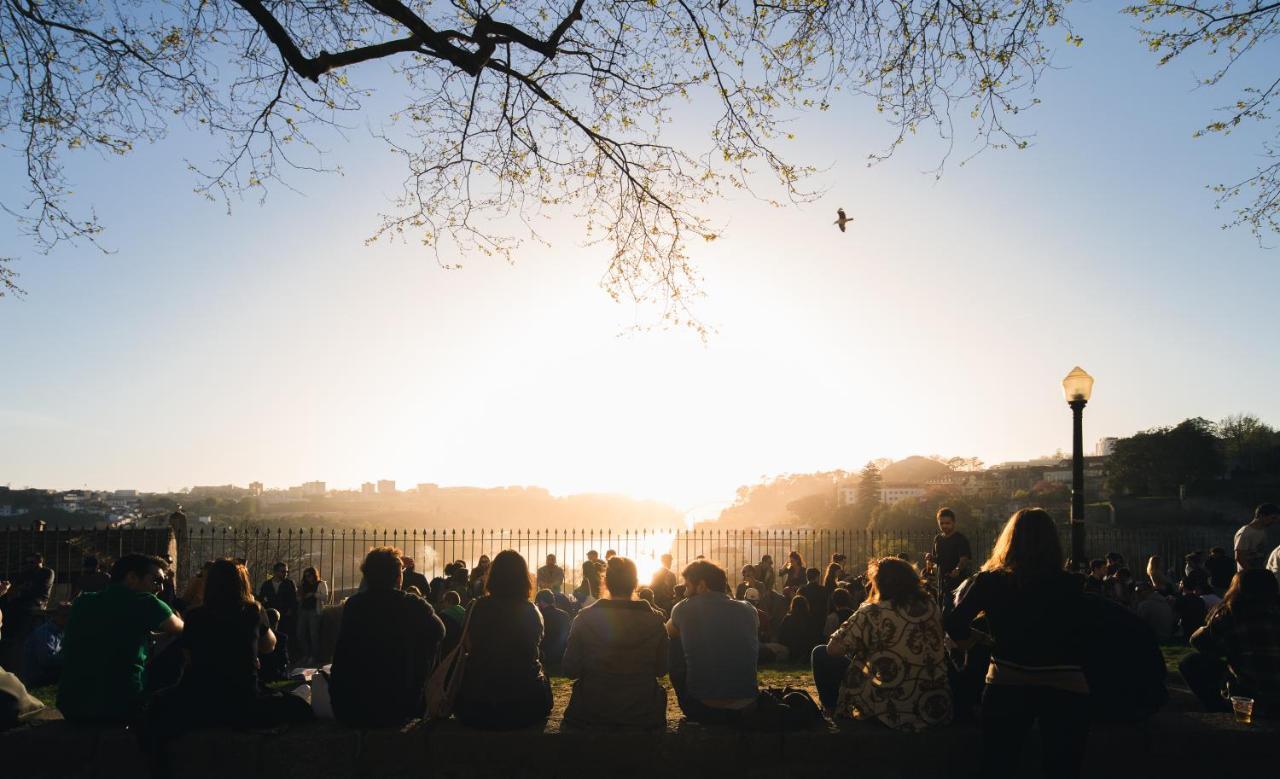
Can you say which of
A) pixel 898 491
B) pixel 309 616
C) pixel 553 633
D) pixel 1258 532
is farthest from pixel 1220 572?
pixel 898 491

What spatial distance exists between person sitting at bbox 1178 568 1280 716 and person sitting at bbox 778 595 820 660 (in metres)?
5.86

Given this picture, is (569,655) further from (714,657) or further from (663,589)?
(663,589)

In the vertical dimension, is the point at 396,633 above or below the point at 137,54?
below

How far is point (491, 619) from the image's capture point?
16.3 feet

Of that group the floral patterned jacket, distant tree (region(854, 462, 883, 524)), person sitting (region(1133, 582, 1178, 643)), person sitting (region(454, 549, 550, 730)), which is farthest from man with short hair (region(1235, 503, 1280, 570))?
distant tree (region(854, 462, 883, 524))

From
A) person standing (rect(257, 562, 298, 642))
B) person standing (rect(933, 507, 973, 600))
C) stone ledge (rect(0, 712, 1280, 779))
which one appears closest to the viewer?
stone ledge (rect(0, 712, 1280, 779))

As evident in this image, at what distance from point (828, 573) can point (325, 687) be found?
27.8 ft

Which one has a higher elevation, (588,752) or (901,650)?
(901,650)

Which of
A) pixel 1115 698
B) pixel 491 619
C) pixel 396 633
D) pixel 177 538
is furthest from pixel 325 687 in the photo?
pixel 177 538

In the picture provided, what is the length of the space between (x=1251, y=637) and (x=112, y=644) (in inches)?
269

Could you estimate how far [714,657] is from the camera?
5.23 metres

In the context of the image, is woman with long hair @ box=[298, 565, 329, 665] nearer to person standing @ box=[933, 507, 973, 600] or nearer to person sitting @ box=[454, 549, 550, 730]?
person sitting @ box=[454, 549, 550, 730]

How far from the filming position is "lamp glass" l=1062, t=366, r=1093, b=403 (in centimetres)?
1037

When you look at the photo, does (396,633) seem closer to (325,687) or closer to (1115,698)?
(325,687)
